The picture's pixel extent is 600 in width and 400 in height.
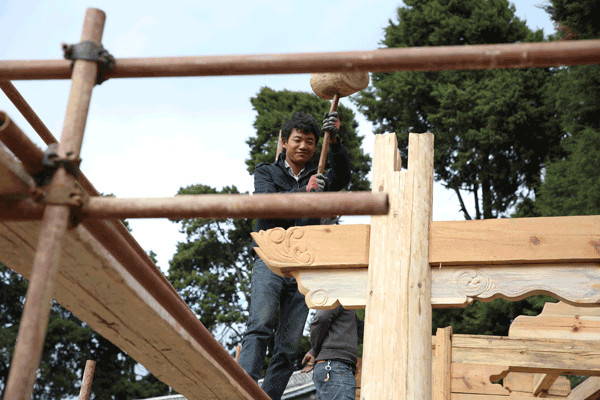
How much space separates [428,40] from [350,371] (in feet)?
52.8

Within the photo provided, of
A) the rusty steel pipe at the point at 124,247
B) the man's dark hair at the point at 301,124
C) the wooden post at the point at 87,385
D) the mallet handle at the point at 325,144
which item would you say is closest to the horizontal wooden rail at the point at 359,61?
the rusty steel pipe at the point at 124,247

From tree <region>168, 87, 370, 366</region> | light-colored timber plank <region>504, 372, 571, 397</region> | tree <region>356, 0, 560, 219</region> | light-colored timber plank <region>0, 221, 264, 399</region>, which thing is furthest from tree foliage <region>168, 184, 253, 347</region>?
light-colored timber plank <region>0, 221, 264, 399</region>

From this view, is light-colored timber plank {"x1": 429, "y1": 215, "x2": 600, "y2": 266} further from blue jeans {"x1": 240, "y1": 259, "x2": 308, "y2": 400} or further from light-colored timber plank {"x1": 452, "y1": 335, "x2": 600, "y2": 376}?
light-colored timber plank {"x1": 452, "y1": 335, "x2": 600, "y2": 376}

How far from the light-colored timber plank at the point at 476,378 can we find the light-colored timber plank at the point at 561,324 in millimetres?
334

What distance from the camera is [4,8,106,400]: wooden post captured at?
1382mm

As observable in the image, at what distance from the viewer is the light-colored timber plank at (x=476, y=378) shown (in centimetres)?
568

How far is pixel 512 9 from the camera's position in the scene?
62.4ft

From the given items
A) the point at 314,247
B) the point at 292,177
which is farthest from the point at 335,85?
the point at 314,247

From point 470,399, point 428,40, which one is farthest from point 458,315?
point 470,399

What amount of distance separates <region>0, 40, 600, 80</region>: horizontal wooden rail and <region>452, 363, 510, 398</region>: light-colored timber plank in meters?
4.20

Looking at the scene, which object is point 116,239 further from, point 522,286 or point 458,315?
point 458,315

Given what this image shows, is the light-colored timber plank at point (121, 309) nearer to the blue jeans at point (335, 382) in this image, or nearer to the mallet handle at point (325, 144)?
the blue jeans at point (335, 382)

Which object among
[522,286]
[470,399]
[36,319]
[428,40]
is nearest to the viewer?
[36,319]

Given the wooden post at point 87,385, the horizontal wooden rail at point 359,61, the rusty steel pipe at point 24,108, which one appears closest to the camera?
the horizontal wooden rail at point 359,61
